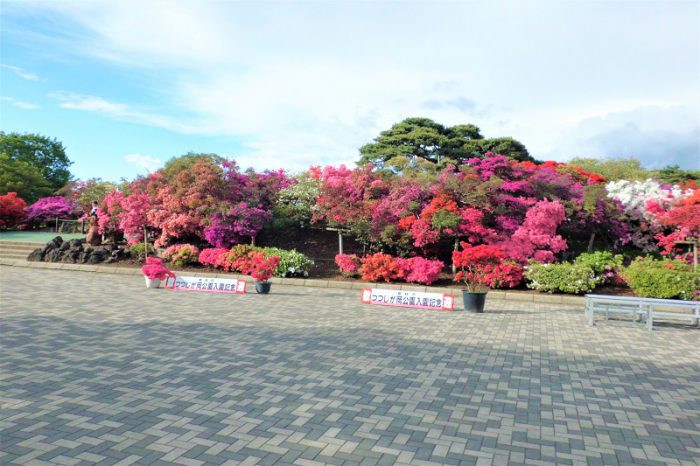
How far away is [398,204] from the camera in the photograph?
15141 millimetres

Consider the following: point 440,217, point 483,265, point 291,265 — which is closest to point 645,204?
point 440,217

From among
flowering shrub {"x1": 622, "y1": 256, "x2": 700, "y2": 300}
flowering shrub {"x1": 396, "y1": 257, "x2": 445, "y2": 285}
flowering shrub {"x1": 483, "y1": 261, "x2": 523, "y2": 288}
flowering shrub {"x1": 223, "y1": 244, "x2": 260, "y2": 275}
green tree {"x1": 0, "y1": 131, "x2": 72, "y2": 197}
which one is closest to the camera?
flowering shrub {"x1": 622, "y1": 256, "x2": 700, "y2": 300}

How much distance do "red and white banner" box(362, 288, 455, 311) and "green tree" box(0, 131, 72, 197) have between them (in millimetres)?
35880

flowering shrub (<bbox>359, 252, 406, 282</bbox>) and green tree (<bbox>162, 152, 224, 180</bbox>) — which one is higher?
green tree (<bbox>162, 152, 224, 180</bbox>)

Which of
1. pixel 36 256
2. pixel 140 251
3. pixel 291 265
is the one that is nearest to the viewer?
pixel 291 265

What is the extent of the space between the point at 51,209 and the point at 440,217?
23816 millimetres

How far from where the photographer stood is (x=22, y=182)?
31.1 metres

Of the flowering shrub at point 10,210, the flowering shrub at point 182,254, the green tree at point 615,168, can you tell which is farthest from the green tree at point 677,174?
the flowering shrub at point 10,210

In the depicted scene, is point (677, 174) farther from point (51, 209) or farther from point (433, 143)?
point (51, 209)

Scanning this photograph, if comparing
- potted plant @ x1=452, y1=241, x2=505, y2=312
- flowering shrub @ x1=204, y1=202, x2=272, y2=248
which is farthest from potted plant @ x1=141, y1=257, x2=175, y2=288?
potted plant @ x1=452, y1=241, x2=505, y2=312

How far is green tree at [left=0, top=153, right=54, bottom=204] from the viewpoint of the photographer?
100ft

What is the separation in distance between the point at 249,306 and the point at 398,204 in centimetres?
641

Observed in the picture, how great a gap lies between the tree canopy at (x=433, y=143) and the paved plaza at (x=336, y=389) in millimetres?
18739

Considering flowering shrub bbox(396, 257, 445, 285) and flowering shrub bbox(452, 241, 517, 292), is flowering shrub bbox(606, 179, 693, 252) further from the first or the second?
flowering shrub bbox(396, 257, 445, 285)
